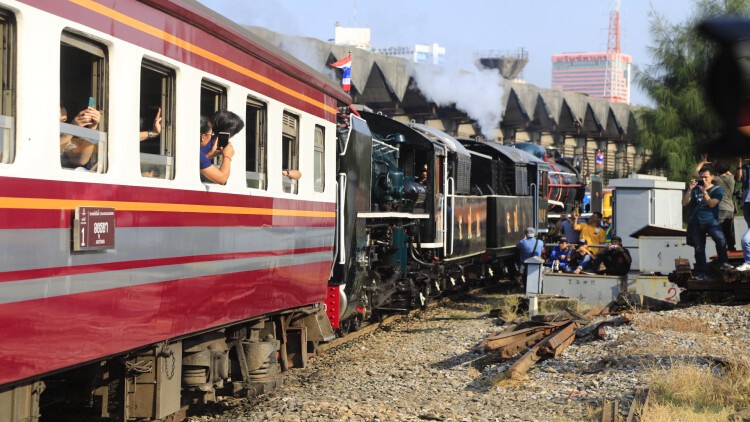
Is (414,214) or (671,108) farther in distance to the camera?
(671,108)

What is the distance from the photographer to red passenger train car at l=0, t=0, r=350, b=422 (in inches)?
181

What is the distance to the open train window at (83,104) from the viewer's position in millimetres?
5008

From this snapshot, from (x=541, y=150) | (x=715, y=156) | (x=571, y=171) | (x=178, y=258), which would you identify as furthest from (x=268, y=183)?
(x=571, y=171)

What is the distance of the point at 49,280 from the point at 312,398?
449cm

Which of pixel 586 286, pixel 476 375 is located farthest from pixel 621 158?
pixel 476 375

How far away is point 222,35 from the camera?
6719 mm

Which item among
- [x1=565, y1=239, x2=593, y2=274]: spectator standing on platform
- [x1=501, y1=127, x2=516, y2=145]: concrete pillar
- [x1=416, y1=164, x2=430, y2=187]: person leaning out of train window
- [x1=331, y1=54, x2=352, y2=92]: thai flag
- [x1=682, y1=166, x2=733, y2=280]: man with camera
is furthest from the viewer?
[x1=501, y1=127, x2=516, y2=145]: concrete pillar

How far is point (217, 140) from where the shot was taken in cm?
679

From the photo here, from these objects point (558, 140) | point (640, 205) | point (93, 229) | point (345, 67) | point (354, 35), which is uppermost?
point (354, 35)

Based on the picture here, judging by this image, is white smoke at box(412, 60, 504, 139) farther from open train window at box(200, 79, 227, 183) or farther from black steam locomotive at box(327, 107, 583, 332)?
open train window at box(200, 79, 227, 183)

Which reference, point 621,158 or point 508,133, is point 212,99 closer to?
point 508,133

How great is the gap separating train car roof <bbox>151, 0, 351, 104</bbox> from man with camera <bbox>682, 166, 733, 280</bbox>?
21.9ft

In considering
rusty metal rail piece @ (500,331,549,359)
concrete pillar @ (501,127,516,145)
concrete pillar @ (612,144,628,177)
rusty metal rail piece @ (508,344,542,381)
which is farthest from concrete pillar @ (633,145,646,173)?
rusty metal rail piece @ (508,344,542,381)

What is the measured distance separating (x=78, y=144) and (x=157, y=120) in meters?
Answer: 0.97
